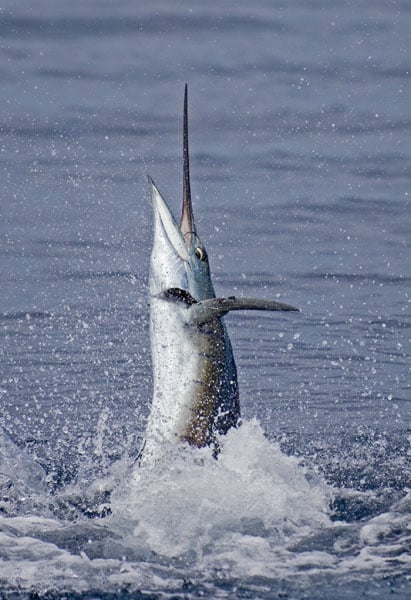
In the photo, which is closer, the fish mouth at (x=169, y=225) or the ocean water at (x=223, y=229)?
the fish mouth at (x=169, y=225)

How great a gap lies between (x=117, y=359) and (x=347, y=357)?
2166 millimetres

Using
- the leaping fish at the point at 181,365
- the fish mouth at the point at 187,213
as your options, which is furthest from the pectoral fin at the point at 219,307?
the fish mouth at the point at 187,213

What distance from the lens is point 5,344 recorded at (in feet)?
34.1

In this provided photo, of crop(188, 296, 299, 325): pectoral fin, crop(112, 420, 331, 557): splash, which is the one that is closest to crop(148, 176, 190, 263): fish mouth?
crop(188, 296, 299, 325): pectoral fin

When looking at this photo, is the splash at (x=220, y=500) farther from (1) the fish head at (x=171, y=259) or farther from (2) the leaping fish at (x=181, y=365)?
(1) the fish head at (x=171, y=259)

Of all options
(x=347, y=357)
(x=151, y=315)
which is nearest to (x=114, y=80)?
(x=347, y=357)

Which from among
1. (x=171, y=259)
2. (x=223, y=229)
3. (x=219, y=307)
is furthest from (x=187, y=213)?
(x=223, y=229)

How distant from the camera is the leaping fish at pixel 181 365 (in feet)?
19.0

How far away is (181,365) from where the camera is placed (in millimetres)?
5789

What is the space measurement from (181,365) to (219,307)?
39 centimetres

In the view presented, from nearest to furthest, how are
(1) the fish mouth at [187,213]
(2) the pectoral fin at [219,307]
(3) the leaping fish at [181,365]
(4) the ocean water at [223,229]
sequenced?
(2) the pectoral fin at [219,307] < (3) the leaping fish at [181,365] < (1) the fish mouth at [187,213] < (4) the ocean water at [223,229]

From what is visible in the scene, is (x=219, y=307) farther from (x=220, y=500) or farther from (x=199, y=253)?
(x=220, y=500)

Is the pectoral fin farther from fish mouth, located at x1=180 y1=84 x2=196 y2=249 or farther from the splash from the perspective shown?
the splash

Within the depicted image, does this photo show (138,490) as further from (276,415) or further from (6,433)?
(276,415)
